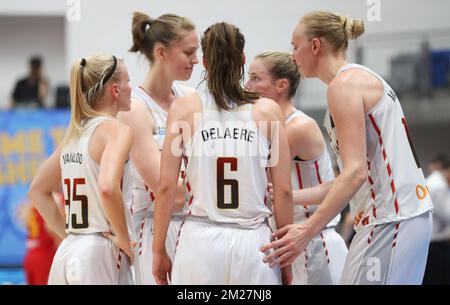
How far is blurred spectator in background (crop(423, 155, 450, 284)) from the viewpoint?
30.3ft

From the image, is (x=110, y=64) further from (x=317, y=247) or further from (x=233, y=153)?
(x=317, y=247)

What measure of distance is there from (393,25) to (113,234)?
220 inches

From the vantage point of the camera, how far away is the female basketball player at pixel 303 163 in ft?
15.7

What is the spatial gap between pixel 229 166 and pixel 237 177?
0.06 metres

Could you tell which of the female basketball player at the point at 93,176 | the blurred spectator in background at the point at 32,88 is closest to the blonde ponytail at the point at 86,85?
the female basketball player at the point at 93,176

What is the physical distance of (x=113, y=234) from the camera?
13.6 feet

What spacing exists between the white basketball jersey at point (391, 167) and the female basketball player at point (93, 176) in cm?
112

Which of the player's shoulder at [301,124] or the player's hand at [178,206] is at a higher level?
the player's shoulder at [301,124]

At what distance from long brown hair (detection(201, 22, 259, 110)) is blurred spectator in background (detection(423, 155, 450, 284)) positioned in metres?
5.67

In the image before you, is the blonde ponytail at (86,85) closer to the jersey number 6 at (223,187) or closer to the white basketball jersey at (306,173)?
the jersey number 6 at (223,187)

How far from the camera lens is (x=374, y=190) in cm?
405

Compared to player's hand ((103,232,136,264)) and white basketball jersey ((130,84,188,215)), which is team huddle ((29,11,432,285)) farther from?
white basketball jersey ((130,84,188,215))

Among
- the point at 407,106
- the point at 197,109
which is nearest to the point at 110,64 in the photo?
the point at 197,109

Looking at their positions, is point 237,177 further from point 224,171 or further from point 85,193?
point 85,193
